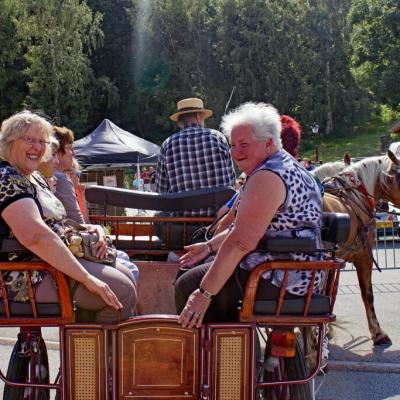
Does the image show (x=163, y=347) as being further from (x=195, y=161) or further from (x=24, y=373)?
(x=195, y=161)

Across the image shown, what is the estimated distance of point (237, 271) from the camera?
10.1 ft

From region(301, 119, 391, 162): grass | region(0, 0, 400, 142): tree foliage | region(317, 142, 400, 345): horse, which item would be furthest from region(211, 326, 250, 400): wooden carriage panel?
region(0, 0, 400, 142): tree foliage

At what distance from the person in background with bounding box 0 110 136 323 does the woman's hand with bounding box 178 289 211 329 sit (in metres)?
0.34

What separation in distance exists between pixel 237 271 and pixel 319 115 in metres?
38.8

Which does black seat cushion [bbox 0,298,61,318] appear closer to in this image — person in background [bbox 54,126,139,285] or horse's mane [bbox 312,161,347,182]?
person in background [bbox 54,126,139,285]

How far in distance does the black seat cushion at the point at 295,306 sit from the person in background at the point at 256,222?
3cm

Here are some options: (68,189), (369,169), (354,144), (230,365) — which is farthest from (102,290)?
(354,144)

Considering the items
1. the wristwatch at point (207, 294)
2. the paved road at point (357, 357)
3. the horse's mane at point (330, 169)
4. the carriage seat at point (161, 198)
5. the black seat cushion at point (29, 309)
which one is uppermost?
the horse's mane at point (330, 169)

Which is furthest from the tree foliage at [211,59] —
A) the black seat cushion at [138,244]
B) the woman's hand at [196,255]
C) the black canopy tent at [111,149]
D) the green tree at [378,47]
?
the woman's hand at [196,255]

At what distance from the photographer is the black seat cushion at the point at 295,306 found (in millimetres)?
2961

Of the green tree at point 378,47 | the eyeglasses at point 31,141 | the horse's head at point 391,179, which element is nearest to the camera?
the eyeglasses at point 31,141

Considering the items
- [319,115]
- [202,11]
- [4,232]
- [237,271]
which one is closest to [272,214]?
[237,271]

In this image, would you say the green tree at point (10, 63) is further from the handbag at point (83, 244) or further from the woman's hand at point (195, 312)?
the woman's hand at point (195, 312)

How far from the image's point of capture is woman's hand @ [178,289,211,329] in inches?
113
